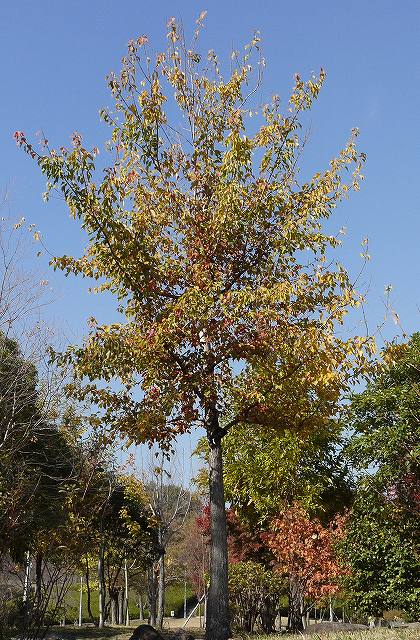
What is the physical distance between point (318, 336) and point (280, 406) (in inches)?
69.7

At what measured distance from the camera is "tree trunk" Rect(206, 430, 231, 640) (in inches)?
Answer: 425

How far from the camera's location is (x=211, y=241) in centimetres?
1175

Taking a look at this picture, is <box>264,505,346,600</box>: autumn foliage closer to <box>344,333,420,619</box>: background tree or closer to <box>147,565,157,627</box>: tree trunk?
<box>344,333,420,619</box>: background tree

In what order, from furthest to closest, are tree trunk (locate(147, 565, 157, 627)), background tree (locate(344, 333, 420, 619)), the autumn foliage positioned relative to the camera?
tree trunk (locate(147, 565, 157, 627)), the autumn foliage, background tree (locate(344, 333, 420, 619))

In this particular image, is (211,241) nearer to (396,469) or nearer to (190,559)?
(396,469)

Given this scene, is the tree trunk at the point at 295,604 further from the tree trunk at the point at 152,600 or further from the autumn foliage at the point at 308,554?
the tree trunk at the point at 152,600

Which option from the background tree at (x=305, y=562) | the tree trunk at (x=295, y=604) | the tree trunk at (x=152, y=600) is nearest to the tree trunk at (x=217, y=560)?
the background tree at (x=305, y=562)

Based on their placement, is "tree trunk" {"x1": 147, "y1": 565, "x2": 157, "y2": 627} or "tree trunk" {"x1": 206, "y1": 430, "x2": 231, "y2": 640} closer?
"tree trunk" {"x1": 206, "y1": 430, "x2": 231, "y2": 640}

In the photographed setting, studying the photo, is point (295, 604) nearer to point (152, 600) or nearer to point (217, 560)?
point (217, 560)

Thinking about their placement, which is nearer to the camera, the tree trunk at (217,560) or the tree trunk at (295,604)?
the tree trunk at (217,560)

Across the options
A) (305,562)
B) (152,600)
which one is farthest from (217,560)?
(152,600)

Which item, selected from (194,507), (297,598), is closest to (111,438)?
(297,598)

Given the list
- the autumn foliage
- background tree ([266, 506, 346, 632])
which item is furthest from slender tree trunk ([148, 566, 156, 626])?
background tree ([266, 506, 346, 632])

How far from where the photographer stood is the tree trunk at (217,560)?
10797 mm
